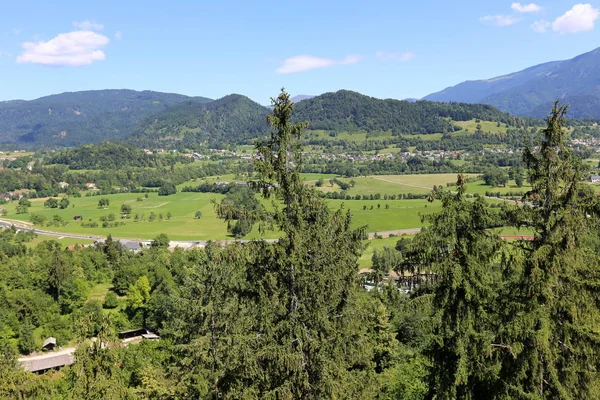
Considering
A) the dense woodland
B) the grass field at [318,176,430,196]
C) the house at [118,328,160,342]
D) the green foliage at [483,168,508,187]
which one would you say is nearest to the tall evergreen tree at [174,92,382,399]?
the dense woodland

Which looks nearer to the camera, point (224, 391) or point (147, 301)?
point (224, 391)

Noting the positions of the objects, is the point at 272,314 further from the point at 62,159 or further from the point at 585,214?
the point at 62,159

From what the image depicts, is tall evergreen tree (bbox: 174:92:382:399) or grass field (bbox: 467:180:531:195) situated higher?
tall evergreen tree (bbox: 174:92:382:399)

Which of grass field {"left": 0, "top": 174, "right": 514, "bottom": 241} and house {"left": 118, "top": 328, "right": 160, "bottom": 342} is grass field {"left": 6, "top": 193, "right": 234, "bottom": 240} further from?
house {"left": 118, "top": 328, "right": 160, "bottom": 342}

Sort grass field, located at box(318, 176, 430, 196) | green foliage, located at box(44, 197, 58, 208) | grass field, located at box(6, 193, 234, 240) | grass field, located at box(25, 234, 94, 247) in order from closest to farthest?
1. grass field, located at box(25, 234, 94, 247)
2. grass field, located at box(6, 193, 234, 240)
3. grass field, located at box(318, 176, 430, 196)
4. green foliage, located at box(44, 197, 58, 208)

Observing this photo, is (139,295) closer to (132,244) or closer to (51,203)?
(132,244)

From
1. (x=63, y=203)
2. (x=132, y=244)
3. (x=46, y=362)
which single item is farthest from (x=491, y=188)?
(x=63, y=203)

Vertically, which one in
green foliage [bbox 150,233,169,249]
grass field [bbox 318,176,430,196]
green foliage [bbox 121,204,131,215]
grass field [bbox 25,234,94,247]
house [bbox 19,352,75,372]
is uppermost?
grass field [bbox 318,176,430,196]

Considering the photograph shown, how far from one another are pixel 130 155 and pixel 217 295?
17874 centimetres

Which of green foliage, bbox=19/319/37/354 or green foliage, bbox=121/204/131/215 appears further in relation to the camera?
green foliage, bbox=121/204/131/215

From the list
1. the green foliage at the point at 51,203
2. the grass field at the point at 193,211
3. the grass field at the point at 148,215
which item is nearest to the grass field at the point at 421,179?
the grass field at the point at 193,211

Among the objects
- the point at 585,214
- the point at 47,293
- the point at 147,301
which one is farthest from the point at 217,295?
the point at 47,293

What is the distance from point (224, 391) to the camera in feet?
39.0

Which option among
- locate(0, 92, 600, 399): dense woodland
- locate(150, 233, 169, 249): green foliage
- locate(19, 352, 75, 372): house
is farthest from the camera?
locate(150, 233, 169, 249): green foliage
